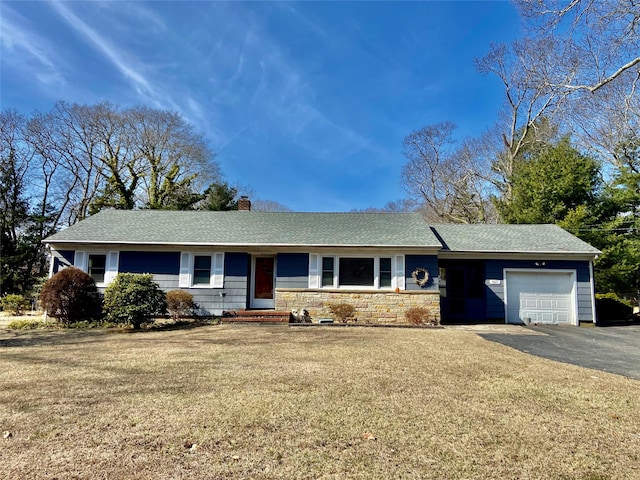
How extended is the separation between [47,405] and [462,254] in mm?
13364

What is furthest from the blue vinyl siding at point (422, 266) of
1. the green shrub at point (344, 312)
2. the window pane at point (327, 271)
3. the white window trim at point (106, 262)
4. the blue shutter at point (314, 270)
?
the white window trim at point (106, 262)

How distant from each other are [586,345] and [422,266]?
211 inches

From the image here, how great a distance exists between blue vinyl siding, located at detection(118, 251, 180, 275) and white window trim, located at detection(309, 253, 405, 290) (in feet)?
16.6

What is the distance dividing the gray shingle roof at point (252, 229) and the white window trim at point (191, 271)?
0.57 meters

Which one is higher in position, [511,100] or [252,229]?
[511,100]

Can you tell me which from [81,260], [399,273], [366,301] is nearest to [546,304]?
[399,273]

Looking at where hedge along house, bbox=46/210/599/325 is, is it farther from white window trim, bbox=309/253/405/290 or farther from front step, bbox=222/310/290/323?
front step, bbox=222/310/290/323

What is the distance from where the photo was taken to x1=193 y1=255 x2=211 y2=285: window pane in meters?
13.8

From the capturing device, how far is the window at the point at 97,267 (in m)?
13.8

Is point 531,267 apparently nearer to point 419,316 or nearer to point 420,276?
point 420,276

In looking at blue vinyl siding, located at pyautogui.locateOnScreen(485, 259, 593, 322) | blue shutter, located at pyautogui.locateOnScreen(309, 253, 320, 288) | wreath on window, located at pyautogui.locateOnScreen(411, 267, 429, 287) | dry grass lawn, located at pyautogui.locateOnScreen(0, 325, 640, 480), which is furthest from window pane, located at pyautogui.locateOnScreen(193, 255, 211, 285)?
blue vinyl siding, located at pyautogui.locateOnScreen(485, 259, 593, 322)

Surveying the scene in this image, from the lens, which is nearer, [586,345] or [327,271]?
[586,345]

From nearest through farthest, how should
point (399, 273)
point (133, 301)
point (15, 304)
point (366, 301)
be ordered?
point (133, 301)
point (366, 301)
point (399, 273)
point (15, 304)

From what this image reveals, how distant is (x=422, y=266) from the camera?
13484 millimetres
